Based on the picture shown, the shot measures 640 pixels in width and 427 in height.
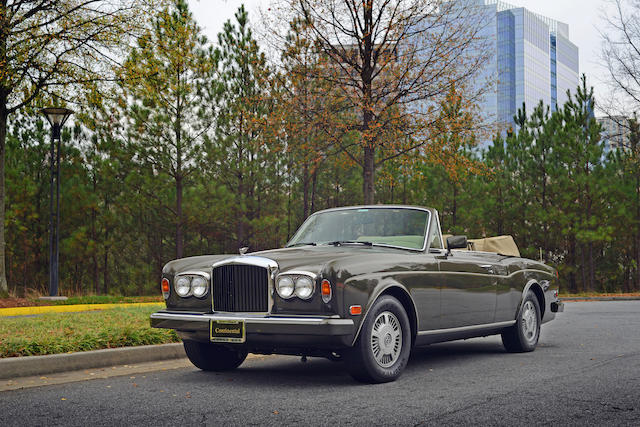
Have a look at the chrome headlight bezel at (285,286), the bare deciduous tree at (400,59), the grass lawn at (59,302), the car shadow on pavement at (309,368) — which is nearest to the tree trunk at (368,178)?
the bare deciduous tree at (400,59)

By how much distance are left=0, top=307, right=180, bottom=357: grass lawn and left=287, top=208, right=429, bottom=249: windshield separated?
82.5 inches

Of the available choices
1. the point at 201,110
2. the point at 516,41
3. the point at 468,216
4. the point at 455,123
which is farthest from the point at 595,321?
the point at 516,41

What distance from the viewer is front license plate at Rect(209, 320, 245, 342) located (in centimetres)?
583

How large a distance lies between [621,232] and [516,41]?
11571 cm

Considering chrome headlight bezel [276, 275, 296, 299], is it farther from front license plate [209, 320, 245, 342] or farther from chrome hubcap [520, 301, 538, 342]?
chrome hubcap [520, 301, 538, 342]

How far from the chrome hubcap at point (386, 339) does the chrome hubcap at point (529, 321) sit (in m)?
2.75

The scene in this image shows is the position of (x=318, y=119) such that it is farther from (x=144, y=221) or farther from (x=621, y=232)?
(x=621, y=232)

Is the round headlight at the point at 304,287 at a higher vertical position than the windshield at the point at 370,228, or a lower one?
A: lower

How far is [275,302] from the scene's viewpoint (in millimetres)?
5895

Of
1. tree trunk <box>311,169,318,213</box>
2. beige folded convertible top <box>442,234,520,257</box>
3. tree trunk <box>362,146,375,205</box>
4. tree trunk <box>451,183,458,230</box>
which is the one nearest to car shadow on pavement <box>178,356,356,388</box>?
beige folded convertible top <box>442,234,520,257</box>

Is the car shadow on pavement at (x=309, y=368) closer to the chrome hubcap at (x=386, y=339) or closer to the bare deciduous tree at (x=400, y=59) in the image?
the chrome hubcap at (x=386, y=339)

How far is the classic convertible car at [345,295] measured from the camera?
575 centimetres

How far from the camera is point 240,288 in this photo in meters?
6.05

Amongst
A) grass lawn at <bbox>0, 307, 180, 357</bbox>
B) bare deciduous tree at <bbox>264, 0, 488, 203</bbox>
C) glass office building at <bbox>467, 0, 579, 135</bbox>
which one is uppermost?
glass office building at <bbox>467, 0, 579, 135</bbox>
